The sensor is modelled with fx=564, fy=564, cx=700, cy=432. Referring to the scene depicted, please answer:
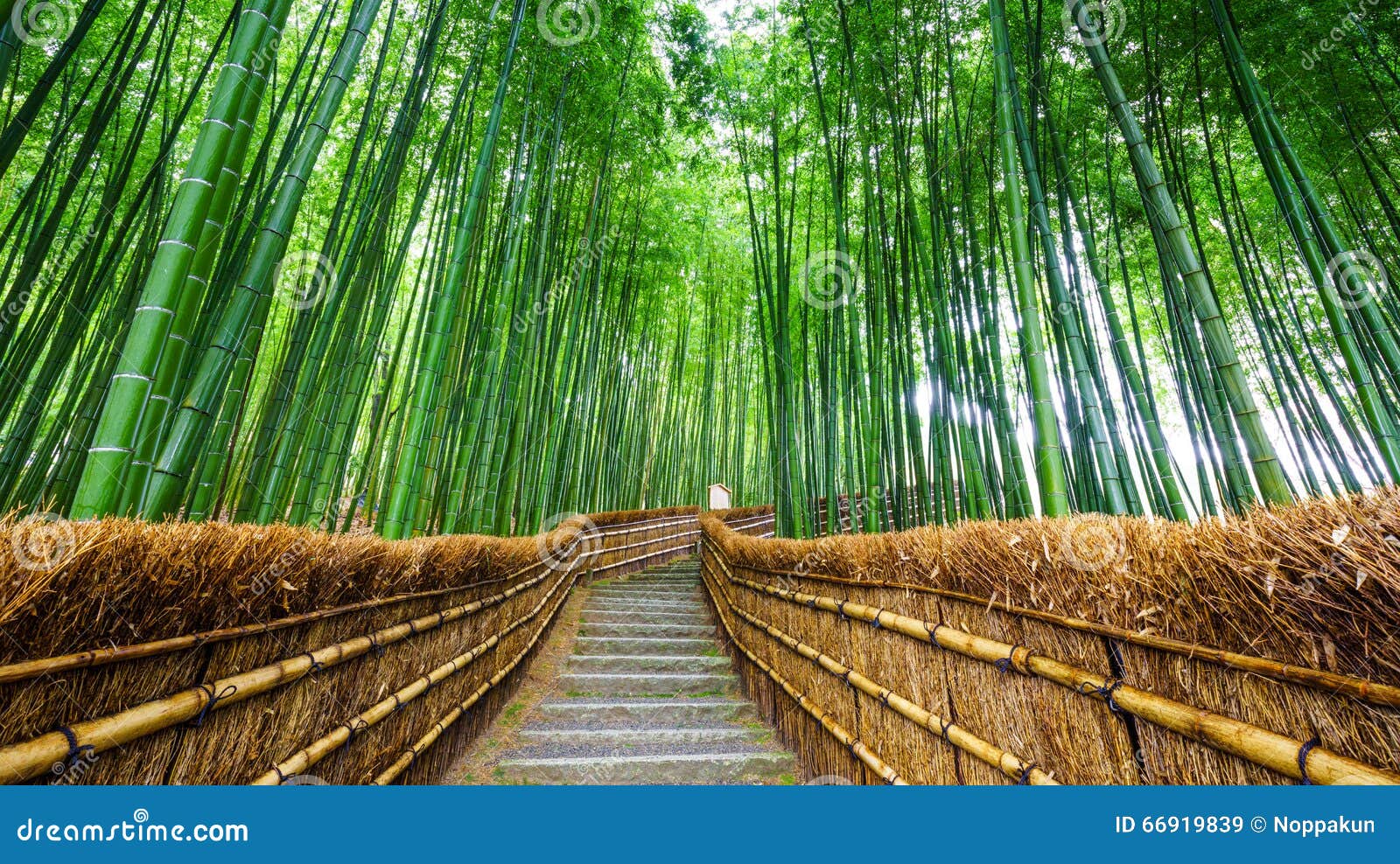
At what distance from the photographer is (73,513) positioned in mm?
1158

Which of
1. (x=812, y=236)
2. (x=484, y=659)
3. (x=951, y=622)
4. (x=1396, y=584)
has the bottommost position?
(x=484, y=659)

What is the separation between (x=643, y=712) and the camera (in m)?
3.08

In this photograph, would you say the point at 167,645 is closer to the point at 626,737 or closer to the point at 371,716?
the point at 371,716

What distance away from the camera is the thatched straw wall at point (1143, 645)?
2.39 feet

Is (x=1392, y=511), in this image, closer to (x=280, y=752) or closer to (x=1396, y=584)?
(x=1396, y=584)

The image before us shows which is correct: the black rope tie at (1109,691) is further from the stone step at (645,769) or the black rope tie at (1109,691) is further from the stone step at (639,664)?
the stone step at (639,664)

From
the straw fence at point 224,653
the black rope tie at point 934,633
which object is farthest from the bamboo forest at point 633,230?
the black rope tie at point 934,633

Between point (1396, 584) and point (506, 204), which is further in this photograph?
point (506, 204)

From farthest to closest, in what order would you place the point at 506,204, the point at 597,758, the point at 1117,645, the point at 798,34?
the point at 798,34 → the point at 506,204 → the point at 597,758 → the point at 1117,645

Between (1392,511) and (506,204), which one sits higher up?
(506,204)

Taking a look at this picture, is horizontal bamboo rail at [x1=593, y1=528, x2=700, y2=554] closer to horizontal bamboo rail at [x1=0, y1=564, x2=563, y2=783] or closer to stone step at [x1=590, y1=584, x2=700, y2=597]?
stone step at [x1=590, y1=584, x2=700, y2=597]

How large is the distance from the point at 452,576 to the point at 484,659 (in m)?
0.76

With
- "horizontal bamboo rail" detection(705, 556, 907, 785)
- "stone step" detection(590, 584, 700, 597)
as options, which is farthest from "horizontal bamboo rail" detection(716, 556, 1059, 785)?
"stone step" detection(590, 584, 700, 597)

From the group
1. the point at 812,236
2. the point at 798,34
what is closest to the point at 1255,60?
the point at 798,34
